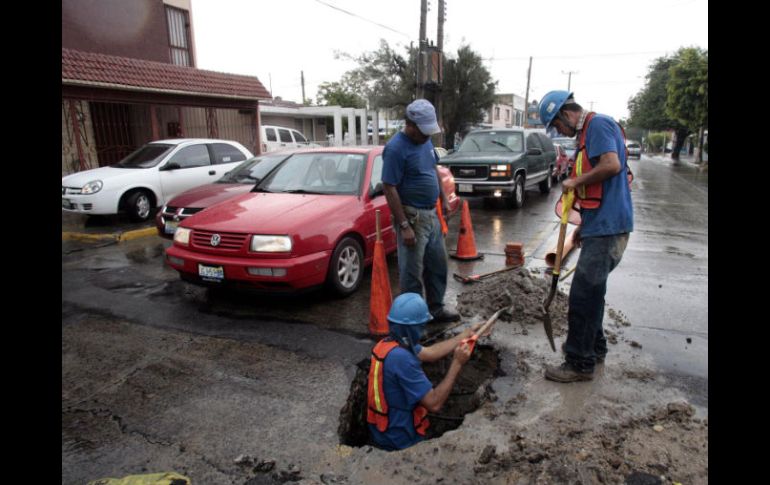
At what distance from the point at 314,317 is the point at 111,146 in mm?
12091

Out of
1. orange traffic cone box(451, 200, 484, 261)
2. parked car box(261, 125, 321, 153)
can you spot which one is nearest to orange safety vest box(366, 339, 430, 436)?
orange traffic cone box(451, 200, 484, 261)

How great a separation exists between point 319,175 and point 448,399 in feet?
11.0

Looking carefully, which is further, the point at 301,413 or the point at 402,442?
the point at 301,413

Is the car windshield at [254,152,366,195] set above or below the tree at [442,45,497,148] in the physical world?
below

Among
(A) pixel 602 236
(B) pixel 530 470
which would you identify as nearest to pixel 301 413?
(B) pixel 530 470

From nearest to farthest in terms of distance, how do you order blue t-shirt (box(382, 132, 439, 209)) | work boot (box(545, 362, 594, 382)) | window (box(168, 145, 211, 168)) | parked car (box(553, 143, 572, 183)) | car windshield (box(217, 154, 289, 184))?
work boot (box(545, 362, 594, 382)), blue t-shirt (box(382, 132, 439, 209)), car windshield (box(217, 154, 289, 184)), window (box(168, 145, 211, 168)), parked car (box(553, 143, 572, 183))

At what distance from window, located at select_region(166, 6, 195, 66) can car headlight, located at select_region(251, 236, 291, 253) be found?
52.3 ft

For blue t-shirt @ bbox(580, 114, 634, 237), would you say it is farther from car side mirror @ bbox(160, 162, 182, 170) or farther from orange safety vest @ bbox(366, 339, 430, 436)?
car side mirror @ bbox(160, 162, 182, 170)

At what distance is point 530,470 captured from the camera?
2537 millimetres

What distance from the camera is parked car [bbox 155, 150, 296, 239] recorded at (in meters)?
7.29

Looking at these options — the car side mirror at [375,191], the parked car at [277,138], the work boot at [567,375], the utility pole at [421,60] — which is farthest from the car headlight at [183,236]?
the parked car at [277,138]
